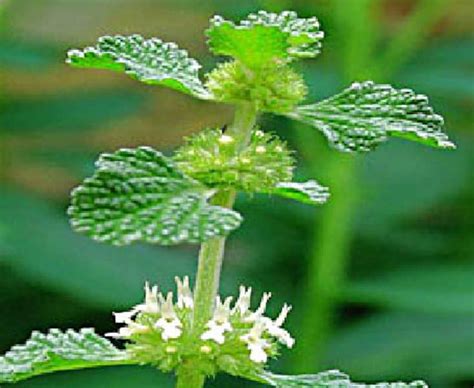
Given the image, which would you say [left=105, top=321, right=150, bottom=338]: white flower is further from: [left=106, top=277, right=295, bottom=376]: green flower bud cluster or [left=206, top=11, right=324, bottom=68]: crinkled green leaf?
[left=206, top=11, right=324, bottom=68]: crinkled green leaf

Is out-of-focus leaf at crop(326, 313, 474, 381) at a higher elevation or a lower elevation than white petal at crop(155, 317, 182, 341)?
higher

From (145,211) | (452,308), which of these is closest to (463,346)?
(452,308)

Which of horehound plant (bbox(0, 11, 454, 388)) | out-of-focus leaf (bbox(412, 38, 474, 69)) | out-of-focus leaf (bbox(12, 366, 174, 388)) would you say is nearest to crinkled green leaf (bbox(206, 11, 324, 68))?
horehound plant (bbox(0, 11, 454, 388))

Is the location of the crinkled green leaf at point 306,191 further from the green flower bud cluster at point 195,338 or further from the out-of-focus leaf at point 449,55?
the out-of-focus leaf at point 449,55

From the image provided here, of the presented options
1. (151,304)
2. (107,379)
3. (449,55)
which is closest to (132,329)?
(151,304)

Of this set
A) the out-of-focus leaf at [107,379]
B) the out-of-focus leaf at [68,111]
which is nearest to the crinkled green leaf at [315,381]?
the out-of-focus leaf at [107,379]

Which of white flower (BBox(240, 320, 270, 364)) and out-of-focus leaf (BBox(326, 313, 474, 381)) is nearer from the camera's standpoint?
white flower (BBox(240, 320, 270, 364))

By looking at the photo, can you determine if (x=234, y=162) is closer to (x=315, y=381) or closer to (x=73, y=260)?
(x=315, y=381)

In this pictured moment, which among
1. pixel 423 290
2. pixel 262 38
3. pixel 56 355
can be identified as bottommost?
pixel 56 355
